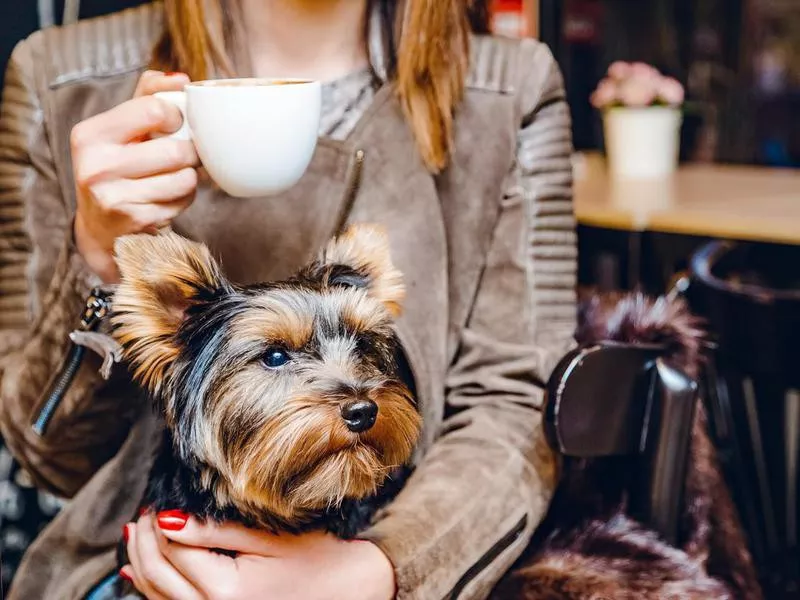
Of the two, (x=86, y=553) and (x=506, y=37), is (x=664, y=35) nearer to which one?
(x=506, y=37)

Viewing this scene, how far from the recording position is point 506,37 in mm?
1381

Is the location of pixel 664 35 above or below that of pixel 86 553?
above

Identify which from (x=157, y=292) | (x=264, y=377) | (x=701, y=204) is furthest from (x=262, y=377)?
(x=701, y=204)

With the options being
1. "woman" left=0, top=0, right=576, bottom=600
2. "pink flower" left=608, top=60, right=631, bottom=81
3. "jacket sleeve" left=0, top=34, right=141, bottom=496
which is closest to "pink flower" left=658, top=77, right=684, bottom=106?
"pink flower" left=608, top=60, right=631, bottom=81

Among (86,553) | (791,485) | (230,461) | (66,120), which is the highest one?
(66,120)

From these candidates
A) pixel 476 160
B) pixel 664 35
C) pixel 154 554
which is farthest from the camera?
pixel 664 35

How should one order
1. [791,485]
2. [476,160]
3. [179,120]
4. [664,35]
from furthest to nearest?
[664,35], [791,485], [476,160], [179,120]

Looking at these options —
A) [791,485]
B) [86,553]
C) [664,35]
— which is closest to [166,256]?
[86,553]

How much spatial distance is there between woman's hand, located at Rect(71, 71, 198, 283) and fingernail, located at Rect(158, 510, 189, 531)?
282mm

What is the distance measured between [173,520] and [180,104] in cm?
41

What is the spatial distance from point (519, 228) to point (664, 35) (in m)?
3.01

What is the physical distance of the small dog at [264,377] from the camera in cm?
90

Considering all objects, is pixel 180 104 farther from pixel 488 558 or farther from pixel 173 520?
pixel 488 558

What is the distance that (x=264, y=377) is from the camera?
3.04ft
